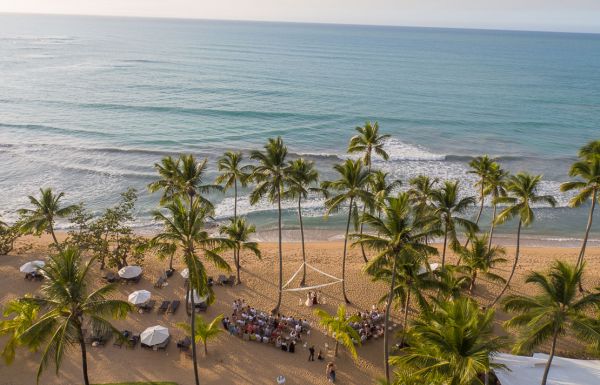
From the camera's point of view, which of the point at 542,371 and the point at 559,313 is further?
the point at 542,371

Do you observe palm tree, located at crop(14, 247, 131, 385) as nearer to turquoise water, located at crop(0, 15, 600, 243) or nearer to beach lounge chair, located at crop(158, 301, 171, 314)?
beach lounge chair, located at crop(158, 301, 171, 314)

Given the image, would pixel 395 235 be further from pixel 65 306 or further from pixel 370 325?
pixel 65 306

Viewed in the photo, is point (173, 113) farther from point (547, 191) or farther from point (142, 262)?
point (547, 191)

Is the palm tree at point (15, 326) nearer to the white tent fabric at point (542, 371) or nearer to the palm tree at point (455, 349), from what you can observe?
the palm tree at point (455, 349)

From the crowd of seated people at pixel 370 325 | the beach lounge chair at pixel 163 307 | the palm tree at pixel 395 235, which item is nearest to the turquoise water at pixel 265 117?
the beach lounge chair at pixel 163 307

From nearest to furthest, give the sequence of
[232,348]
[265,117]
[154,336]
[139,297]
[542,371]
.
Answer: [542,371] < [154,336] < [232,348] < [139,297] < [265,117]

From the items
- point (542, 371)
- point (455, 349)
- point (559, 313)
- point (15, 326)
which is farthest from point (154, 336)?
point (559, 313)
